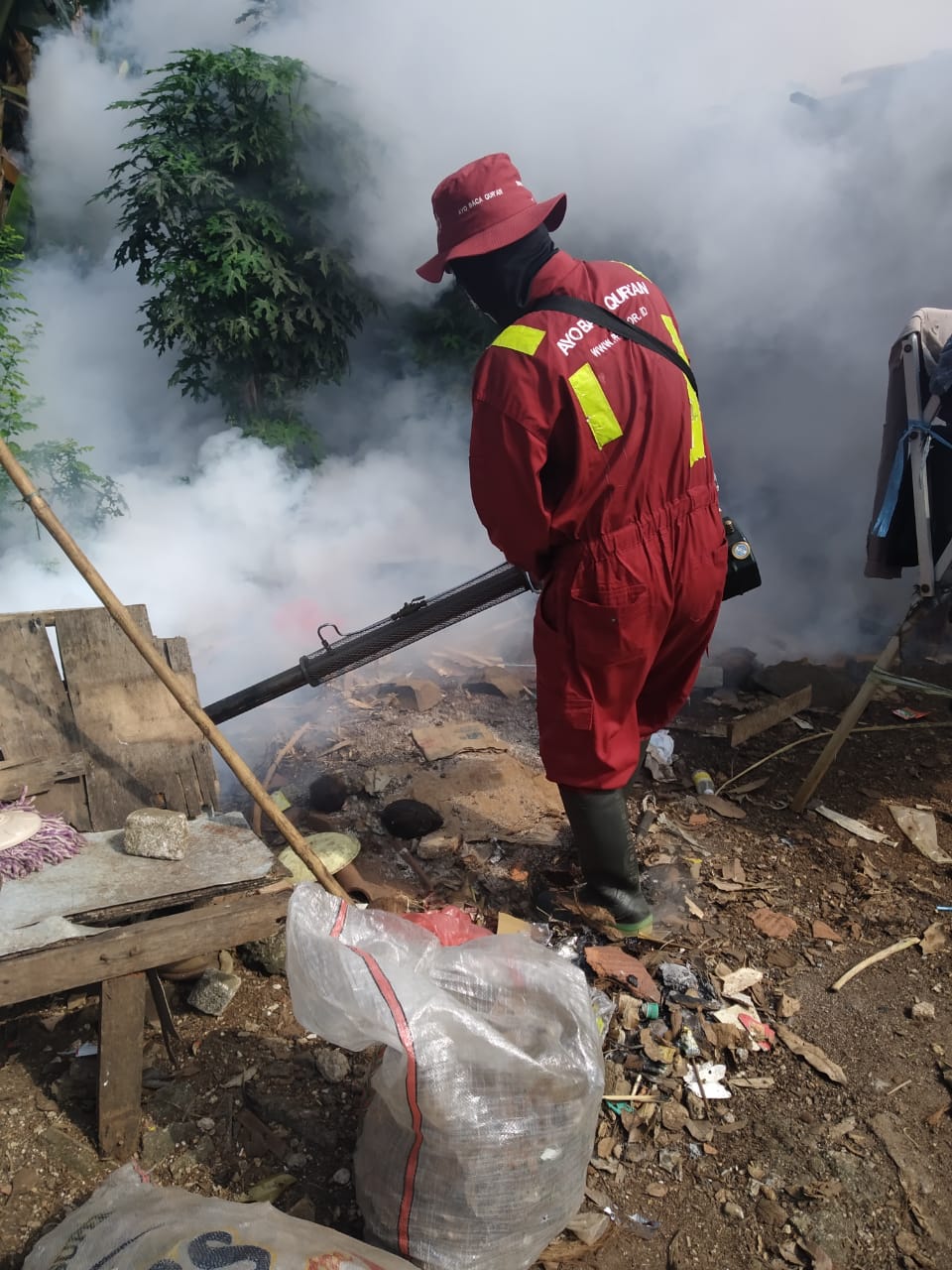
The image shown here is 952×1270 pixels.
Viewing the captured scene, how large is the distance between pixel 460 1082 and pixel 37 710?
1.89m

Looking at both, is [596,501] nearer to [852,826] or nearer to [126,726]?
[126,726]

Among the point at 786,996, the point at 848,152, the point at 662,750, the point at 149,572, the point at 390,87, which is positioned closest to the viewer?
the point at 786,996

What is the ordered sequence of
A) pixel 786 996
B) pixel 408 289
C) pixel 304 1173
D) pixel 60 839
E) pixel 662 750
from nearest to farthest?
1. pixel 304 1173
2. pixel 60 839
3. pixel 786 996
4. pixel 662 750
5. pixel 408 289

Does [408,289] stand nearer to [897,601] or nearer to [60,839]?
[897,601]

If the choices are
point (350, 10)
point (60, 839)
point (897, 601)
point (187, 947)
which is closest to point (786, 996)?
point (187, 947)

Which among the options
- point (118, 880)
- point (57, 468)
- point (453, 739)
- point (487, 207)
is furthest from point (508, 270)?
point (57, 468)

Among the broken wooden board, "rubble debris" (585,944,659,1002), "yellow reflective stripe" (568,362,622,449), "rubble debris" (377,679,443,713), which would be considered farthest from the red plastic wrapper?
"rubble debris" (377,679,443,713)

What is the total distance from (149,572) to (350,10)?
4.99 meters

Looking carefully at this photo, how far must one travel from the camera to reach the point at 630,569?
260 cm

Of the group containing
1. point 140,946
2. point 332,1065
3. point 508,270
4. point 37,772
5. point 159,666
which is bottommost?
point 332,1065

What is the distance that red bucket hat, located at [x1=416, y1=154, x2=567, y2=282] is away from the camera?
2555 mm

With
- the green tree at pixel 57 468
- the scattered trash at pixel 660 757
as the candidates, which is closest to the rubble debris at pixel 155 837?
the scattered trash at pixel 660 757

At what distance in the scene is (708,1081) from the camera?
249 centimetres

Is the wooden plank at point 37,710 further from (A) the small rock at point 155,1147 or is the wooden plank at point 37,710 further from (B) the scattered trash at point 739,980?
(B) the scattered trash at point 739,980
